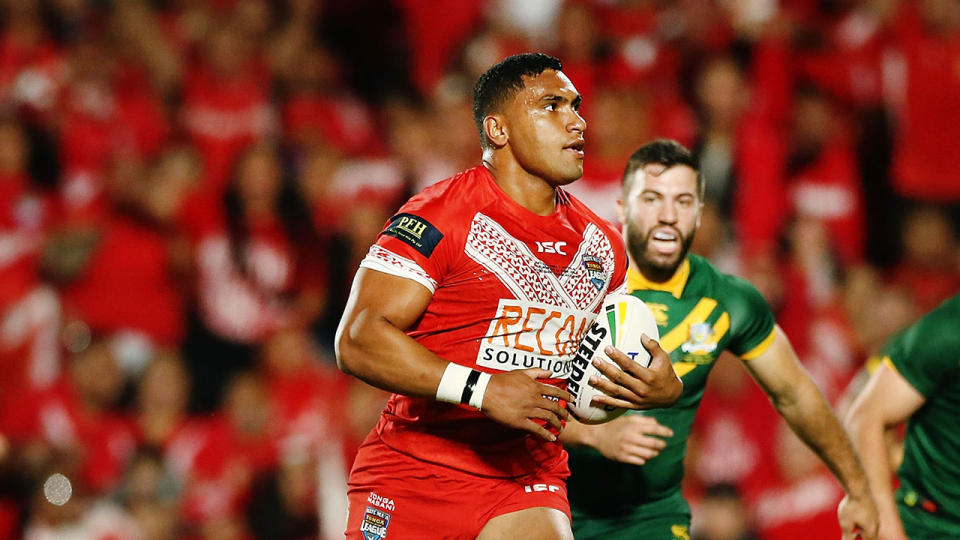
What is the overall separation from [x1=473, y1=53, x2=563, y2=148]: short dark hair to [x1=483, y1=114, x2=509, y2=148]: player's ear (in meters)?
0.03

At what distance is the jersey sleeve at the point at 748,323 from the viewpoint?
15.8 ft

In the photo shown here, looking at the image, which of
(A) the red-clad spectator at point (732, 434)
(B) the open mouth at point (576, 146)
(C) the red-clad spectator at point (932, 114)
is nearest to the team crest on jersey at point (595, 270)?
(B) the open mouth at point (576, 146)

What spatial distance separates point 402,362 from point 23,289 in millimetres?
5638

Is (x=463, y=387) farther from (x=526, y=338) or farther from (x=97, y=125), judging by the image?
(x=97, y=125)

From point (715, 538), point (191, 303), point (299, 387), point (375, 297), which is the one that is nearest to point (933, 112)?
point (715, 538)

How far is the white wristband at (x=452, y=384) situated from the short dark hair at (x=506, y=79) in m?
0.95

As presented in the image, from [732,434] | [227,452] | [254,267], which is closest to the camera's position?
[732,434]

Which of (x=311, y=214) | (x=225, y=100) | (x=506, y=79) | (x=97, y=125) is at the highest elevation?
(x=225, y=100)

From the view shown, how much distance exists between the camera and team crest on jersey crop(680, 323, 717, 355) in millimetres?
4805

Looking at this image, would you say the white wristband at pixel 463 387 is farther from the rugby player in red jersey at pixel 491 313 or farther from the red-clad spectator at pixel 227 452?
the red-clad spectator at pixel 227 452

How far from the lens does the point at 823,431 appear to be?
4801 mm

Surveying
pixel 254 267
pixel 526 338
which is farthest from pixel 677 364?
pixel 254 267

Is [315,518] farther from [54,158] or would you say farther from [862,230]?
[862,230]

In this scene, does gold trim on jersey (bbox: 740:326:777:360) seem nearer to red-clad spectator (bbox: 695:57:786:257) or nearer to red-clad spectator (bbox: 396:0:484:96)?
red-clad spectator (bbox: 695:57:786:257)
